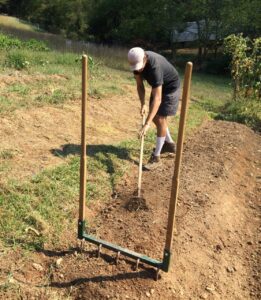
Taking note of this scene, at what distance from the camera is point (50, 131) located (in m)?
5.86

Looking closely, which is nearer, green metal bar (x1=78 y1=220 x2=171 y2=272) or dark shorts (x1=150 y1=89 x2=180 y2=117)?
green metal bar (x1=78 y1=220 x2=171 y2=272)

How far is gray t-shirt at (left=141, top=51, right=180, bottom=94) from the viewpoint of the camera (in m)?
4.87

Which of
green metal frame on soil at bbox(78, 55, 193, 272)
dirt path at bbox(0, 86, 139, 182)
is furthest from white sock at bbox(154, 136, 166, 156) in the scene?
green metal frame on soil at bbox(78, 55, 193, 272)

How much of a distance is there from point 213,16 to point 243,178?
21.7 metres

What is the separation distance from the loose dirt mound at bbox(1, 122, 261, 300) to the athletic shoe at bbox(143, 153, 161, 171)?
97mm

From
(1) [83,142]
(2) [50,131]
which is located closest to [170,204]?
(1) [83,142]

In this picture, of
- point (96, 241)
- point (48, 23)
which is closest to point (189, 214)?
point (96, 241)

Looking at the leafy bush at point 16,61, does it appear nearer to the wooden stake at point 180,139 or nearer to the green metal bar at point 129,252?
the green metal bar at point 129,252

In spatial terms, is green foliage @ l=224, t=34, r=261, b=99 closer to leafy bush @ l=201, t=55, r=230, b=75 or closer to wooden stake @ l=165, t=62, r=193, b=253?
wooden stake @ l=165, t=62, r=193, b=253

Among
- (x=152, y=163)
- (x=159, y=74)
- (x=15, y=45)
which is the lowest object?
(x=152, y=163)

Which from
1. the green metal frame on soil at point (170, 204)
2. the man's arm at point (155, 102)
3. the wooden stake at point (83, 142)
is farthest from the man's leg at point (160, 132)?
the wooden stake at point (83, 142)

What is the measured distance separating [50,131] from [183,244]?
270 centimetres

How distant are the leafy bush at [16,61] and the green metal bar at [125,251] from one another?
5.72 meters

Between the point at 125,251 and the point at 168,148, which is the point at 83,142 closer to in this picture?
the point at 125,251
